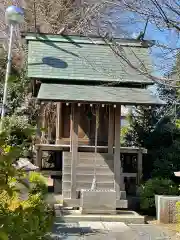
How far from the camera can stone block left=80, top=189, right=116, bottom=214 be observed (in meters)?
10.4

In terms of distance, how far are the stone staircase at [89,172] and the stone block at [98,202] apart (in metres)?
0.60

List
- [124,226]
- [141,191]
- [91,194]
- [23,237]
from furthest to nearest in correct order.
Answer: [141,191] → [91,194] → [124,226] → [23,237]

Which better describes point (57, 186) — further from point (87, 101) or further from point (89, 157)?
point (87, 101)

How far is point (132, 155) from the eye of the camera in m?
14.2

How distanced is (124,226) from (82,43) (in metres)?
6.43

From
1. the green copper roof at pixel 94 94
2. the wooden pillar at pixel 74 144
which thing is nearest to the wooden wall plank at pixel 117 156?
the green copper roof at pixel 94 94

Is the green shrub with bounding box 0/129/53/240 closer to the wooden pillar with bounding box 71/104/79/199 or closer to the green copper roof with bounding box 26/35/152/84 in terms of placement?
the wooden pillar with bounding box 71/104/79/199

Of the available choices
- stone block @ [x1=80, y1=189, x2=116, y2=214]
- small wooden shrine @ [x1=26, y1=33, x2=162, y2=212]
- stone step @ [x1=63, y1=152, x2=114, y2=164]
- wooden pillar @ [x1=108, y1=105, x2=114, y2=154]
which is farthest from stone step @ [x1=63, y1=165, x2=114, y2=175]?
stone block @ [x1=80, y1=189, x2=116, y2=214]

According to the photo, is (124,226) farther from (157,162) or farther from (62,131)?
(62,131)

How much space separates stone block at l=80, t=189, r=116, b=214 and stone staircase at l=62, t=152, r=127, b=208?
1.96 feet

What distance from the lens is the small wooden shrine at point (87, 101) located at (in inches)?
424

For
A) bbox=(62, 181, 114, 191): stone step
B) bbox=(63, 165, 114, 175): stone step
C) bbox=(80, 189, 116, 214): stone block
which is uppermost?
bbox=(63, 165, 114, 175): stone step

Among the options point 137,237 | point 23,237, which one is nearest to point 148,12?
point 23,237

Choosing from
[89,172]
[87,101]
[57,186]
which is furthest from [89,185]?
[87,101]
